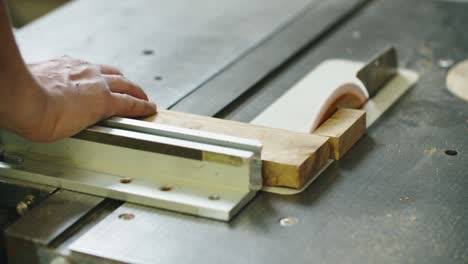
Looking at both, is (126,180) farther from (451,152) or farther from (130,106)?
(451,152)

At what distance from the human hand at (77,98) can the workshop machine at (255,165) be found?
0.03 metres

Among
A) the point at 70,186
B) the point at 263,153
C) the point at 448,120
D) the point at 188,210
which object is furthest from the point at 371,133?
the point at 70,186

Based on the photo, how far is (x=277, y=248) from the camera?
1149 mm

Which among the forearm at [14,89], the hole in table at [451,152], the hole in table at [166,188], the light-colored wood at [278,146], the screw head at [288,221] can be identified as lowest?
the hole in table at [451,152]

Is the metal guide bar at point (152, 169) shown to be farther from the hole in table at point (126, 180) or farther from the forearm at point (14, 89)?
the forearm at point (14, 89)

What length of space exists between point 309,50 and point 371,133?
19.1 inches

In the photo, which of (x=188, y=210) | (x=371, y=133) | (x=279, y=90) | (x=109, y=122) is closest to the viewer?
(x=188, y=210)

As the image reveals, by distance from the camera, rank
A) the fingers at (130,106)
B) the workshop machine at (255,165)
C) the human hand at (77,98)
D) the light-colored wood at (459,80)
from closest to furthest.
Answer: the workshop machine at (255,165) < the human hand at (77,98) < the fingers at (130,106) < the light-colored wood at (459,80)

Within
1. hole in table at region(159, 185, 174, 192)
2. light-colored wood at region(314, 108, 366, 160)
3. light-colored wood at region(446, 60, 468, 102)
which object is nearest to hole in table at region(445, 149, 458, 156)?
light-colored wood at region(314, 108, 366, 160)

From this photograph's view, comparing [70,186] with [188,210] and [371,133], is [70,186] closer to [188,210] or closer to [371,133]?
[188,210]

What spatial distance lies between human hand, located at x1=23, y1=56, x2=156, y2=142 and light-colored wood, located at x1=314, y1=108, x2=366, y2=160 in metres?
0.32

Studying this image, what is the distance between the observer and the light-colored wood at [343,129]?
1.41 m

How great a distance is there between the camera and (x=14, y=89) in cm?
122

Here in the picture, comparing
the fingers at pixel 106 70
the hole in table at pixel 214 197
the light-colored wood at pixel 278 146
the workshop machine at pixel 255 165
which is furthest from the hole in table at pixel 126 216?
the fingers at pixel 106 70
